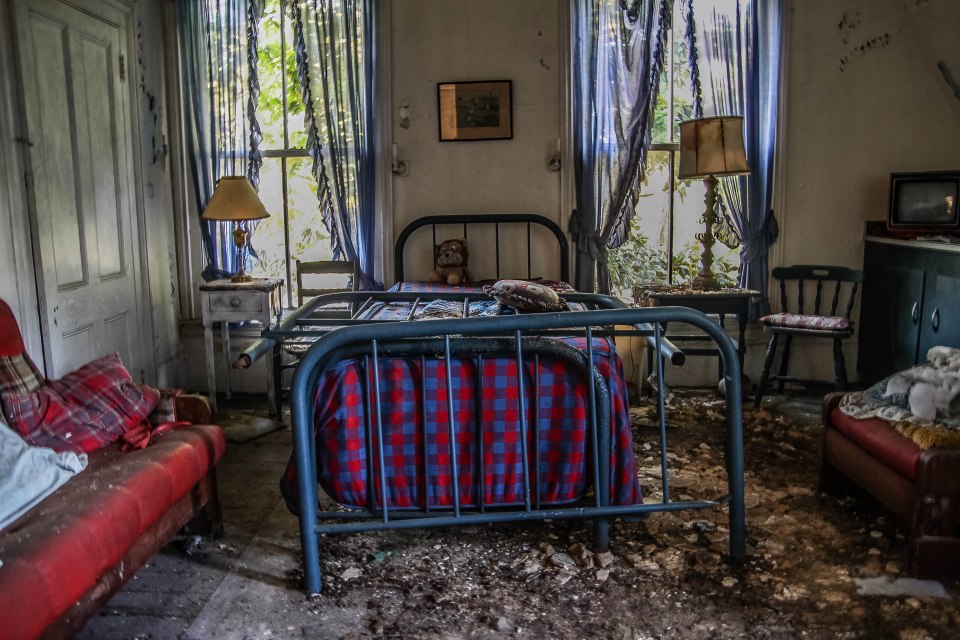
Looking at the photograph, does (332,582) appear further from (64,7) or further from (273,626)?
(64,7)

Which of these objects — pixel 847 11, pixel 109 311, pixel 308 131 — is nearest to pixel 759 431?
pixel 847 11

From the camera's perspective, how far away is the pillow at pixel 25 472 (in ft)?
6.73

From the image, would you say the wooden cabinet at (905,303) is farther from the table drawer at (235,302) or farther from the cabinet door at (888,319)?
the table drawer at (235,302)

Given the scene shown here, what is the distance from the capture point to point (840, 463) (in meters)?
2.89

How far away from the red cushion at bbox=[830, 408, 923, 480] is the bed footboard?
524 mm

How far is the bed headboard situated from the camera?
481 cm

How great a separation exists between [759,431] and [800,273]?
4.02 feet

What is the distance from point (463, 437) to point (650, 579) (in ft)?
2.41

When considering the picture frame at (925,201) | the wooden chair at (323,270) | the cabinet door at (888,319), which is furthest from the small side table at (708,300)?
the wooden chair at (323,270)

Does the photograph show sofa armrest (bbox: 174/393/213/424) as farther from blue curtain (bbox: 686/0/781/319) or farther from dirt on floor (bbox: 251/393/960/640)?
blue curtain (bbox: 686/0/781/319)

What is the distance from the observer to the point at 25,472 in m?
2.16

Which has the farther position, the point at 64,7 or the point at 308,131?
the point at 308,131

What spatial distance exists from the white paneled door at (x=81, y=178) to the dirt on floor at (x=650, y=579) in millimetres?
2020

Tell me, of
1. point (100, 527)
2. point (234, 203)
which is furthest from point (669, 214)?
point (100, 527)
